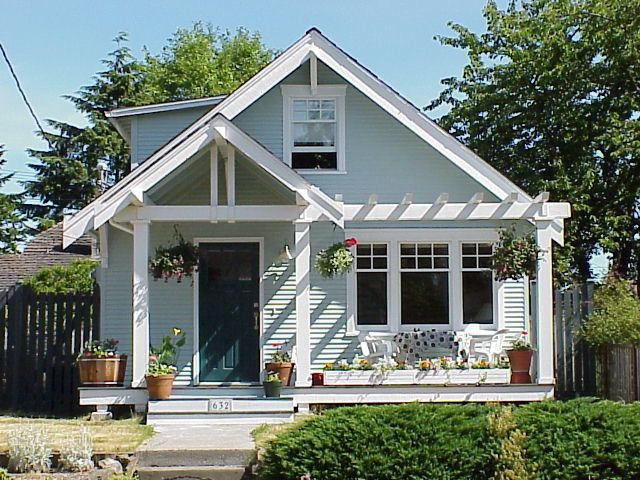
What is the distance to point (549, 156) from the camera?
23.1 meters

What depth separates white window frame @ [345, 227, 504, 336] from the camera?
15031 millimetres

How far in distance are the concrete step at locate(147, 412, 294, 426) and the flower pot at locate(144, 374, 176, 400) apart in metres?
0.26

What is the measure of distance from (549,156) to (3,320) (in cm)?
1388

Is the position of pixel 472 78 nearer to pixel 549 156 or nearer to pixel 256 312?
pixel 549 156

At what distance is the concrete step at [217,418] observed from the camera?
12.5 meters

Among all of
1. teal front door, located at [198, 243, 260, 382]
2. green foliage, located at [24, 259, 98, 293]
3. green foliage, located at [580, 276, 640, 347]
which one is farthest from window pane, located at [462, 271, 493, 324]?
green foliage, located at [24, 259, 98, 293]

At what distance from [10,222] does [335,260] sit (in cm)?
2801

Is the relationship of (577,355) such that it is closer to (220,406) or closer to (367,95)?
(367,95)

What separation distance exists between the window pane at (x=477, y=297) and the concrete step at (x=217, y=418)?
13.1 feet

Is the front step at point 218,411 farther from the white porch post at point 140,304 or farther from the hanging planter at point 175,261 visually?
the hanging planter at point 175,261

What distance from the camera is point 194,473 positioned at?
973 cm

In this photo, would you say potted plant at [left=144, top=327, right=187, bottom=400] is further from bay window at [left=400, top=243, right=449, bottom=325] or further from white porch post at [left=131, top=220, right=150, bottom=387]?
bay window at [left=400, top=243, right=449, bottom=325]

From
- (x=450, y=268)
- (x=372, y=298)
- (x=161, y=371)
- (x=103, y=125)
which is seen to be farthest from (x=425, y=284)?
(x=103, y=125)

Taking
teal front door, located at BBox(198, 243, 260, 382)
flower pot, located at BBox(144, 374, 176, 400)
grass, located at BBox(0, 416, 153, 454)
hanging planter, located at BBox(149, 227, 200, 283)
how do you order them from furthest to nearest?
teal front door, located at BBox(198, 243, 260, 382) → hanging planter, located at BBox(149, 227, 200, 283) → flower pot, located at BBox(144, 374, 176, 400) → grass, located at BBox(0, 416, 153, 454)
